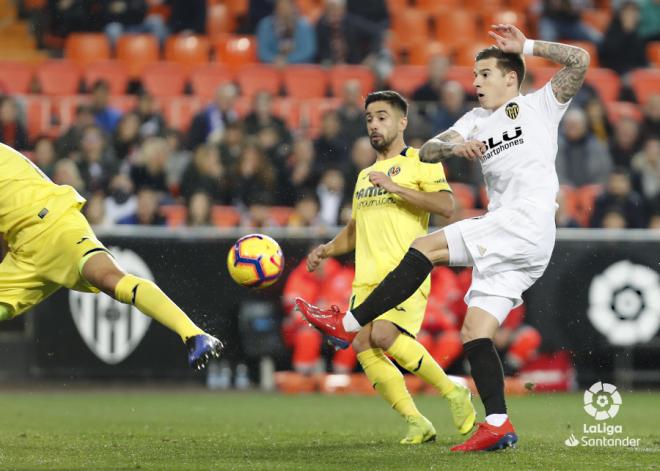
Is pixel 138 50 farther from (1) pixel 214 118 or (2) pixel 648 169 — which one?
(2) pixel 648 169

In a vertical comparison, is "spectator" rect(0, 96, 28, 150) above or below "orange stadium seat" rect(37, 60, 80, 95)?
below

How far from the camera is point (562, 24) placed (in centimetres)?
1789

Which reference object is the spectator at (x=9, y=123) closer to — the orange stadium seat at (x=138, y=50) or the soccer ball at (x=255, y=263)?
the orange stadium seat at (x=138, y=50)

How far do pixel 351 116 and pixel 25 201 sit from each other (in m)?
7.63

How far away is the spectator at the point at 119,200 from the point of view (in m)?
13.3

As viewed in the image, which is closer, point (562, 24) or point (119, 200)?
point (119, 200)

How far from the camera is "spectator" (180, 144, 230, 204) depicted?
13617 millimetres

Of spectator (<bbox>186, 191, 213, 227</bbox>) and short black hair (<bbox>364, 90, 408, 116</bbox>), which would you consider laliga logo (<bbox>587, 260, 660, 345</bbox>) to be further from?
short black hair (<bbox>364, 90, 408, 116</bbox>)

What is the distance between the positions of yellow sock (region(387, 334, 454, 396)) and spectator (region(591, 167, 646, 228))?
6.18 m

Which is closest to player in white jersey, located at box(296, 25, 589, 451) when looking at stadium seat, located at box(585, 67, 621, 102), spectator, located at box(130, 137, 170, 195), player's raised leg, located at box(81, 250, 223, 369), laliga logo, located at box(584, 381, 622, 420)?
player's raised leg, located at box(81, 250, 223, 369)

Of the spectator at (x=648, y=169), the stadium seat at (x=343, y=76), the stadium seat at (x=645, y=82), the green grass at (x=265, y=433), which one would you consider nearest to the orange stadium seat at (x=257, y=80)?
the stadium seat at (x=343, y=76)

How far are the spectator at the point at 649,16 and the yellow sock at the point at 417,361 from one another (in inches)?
467

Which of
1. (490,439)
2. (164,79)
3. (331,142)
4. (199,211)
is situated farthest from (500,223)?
(164,79)

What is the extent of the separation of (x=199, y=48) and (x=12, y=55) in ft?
8.91
